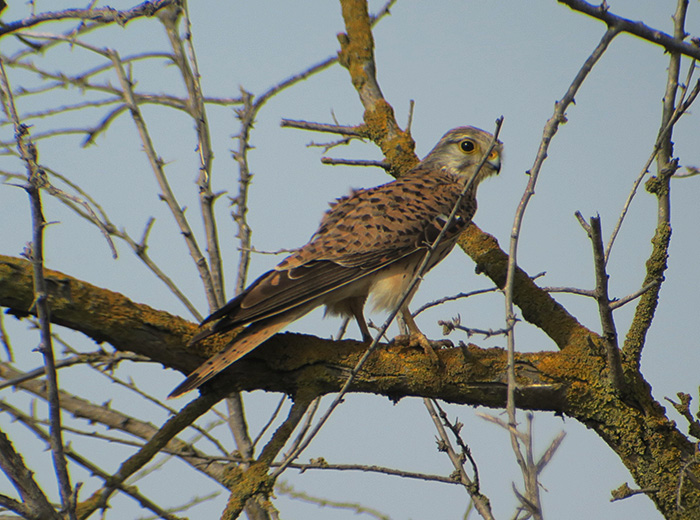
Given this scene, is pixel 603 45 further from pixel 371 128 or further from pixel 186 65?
pixel 186 65

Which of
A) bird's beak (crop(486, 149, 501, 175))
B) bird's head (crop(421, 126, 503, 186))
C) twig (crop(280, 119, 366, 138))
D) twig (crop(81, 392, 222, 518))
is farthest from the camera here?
bird's beak (crop(486, 149, 501, 175))

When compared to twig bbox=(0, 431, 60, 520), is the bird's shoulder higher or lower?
higher

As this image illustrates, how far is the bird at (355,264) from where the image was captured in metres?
2.76

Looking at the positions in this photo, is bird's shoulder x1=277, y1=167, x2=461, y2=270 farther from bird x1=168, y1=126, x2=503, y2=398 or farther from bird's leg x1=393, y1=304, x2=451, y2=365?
bird's leg x1=393, y1=304, x2=451, y2=365

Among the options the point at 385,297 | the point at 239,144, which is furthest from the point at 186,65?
the point at 385,297

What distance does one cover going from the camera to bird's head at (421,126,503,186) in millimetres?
4613

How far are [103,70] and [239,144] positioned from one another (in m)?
0.97

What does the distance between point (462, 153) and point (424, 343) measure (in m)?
1.96

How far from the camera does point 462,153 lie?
15.3 feet

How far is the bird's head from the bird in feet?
0.62

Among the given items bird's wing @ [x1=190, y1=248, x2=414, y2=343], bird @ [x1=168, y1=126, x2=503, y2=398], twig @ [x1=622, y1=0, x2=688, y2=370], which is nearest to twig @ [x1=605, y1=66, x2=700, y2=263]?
twig @ [x1=622, y1=0, x2=688, y2=370]

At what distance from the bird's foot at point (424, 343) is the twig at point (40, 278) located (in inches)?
58.5

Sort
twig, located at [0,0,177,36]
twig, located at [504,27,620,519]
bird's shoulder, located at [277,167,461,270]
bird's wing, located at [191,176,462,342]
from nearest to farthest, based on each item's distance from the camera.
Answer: twig, located at [504,27,620,519] → twig, located at [0,0,177,36] → bird's wing, located at [191,176,462,342] → bird's shoulder, located at [277,167,461,270]

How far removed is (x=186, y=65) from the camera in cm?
401
